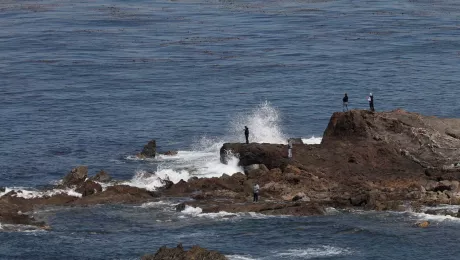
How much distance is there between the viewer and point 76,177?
83.6 metres

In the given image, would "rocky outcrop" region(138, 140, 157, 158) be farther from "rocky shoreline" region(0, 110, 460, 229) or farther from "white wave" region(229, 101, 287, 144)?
"white wave" region(229, 101, 287, 144)

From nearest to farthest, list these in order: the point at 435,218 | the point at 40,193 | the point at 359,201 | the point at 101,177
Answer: the point at 435,218, the point at 359,201, the point at 40,193, the point at 101,177

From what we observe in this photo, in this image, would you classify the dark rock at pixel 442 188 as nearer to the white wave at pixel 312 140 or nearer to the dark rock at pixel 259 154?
the dark rock at pixel 259 154

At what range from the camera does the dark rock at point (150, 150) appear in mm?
94056

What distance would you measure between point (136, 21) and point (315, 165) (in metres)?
89.2

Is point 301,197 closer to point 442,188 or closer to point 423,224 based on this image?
point 423,224

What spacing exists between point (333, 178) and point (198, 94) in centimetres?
4243

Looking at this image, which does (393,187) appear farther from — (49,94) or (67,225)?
(49,94)

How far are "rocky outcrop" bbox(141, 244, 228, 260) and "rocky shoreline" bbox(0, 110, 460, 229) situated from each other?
38.8 feet

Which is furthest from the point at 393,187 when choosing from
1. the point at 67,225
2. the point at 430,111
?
the point at 430,111

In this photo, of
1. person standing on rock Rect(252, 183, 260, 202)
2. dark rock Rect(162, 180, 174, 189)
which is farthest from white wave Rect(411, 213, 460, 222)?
dark rock Rect(162, 180, 174, 189)

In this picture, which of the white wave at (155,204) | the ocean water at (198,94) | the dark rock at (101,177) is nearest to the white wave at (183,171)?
the ocean water at (198,94)

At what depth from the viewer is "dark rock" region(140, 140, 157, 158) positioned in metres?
94.1

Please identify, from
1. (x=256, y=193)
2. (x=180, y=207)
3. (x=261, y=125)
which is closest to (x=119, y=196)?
(x=180, y=207)
